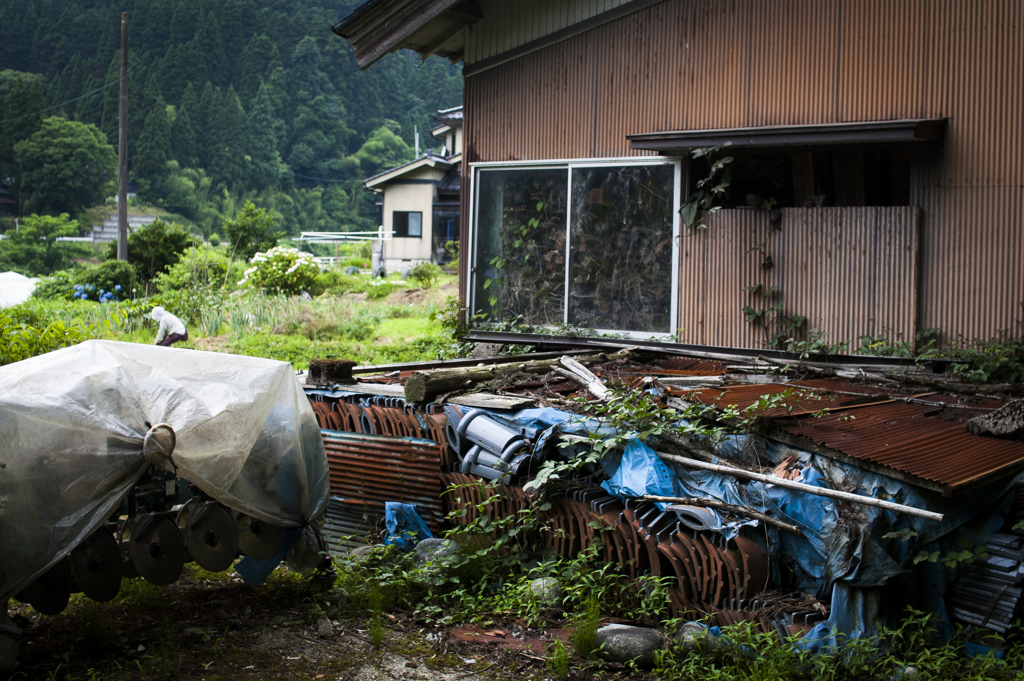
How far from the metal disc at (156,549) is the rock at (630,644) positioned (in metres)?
2.40

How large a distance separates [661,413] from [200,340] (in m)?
13.4

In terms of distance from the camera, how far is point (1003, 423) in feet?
16.6

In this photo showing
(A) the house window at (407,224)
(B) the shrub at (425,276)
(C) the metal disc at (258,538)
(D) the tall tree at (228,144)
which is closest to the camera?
(C) the metal disc at (258,538)

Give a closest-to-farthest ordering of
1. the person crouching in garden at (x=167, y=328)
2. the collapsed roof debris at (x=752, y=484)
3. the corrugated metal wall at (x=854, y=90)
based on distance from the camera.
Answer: the collapsed roof debris at (x=752, y=484) < the corrugated metal wall at (x=854, y=90) < the person crouching in garden at (x=167, y=328)

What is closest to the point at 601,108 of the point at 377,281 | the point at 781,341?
the point at 781,341

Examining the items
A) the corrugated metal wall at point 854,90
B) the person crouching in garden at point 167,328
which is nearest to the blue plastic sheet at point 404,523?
the corrugated metal wall at point 854,90

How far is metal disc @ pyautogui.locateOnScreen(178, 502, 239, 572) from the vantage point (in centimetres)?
458

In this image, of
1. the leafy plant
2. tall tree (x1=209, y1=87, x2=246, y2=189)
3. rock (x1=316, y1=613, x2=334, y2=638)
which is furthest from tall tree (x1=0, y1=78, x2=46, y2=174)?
rock (x1=316, y1=613, x2=334, y2=638)

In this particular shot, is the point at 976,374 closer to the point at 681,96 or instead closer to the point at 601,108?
the point at 681,96

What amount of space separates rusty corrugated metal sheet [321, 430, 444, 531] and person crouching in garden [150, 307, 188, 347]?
914 centimetres

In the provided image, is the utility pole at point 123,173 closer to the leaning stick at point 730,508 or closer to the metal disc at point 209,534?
the metal disc at point 209,534

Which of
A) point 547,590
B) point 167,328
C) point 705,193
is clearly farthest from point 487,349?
point 167,328

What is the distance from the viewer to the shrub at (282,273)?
22.4 metres

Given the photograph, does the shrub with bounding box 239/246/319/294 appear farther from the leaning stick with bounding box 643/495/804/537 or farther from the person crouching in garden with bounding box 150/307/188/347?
the leaning stick with bounding box 643/495/804/537
